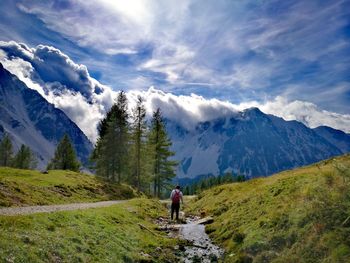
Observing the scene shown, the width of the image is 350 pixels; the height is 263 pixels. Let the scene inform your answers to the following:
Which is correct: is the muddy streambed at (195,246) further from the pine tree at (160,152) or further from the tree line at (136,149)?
the pine tree at (160,152)

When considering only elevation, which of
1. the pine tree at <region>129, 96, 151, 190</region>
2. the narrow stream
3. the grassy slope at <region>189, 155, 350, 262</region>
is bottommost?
the narrow stream

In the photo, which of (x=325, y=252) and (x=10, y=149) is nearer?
(x=325, y=252)

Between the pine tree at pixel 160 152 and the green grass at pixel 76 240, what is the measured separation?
56803 millimetres

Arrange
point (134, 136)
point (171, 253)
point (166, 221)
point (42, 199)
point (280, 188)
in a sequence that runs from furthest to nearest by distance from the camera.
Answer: point (134, 136)
point (166, 221)
point (42, 199)
point (280, 188)
point (171, 253)

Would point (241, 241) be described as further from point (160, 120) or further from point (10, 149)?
point (10, 149)

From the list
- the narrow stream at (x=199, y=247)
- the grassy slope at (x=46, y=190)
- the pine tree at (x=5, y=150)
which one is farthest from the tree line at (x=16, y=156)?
the narrow stream at (x=199, y=247)

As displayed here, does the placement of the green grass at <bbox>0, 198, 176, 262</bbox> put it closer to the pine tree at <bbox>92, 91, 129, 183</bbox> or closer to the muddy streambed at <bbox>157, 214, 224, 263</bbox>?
the muddy streambed at <bbox>157, 214, 224, 263</bbox>

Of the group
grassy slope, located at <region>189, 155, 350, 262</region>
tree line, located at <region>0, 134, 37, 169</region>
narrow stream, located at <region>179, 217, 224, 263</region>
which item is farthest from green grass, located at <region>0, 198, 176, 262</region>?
tree line, located at <region>0, 134, 37, 169</region>

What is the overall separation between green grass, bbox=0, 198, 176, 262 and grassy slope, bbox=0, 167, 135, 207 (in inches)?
364

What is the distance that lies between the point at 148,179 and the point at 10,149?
87.1 meters

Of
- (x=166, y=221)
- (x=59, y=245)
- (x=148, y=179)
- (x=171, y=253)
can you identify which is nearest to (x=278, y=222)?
(x=171, y=253)

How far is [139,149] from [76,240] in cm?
5792

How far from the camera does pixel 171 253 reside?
2416cm

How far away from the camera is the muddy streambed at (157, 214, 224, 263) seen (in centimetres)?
2344
